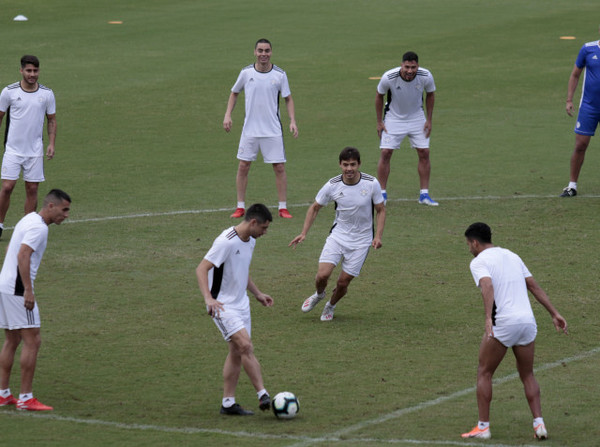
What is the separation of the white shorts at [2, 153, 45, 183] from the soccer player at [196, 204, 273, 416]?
270 inches

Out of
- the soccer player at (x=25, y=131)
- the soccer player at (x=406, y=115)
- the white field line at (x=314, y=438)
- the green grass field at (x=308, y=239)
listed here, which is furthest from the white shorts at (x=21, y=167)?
the white field line at (x=314, y=438)

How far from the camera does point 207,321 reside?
1239 cm

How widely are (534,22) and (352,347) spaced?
26214mm

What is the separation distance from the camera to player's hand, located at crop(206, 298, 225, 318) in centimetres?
930

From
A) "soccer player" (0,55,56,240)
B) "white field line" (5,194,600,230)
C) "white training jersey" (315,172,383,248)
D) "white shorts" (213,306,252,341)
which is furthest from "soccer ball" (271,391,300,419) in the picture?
"white field line" (5,194,600,230)

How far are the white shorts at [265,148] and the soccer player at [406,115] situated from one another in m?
1.73

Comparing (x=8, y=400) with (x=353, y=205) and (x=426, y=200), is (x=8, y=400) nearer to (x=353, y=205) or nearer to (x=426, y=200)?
(x=353, y=205)

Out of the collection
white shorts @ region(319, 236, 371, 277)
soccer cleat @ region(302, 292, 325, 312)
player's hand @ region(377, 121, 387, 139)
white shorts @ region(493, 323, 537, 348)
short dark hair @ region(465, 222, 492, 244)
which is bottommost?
soccer cleat @ region(302, 292, 325, 312)

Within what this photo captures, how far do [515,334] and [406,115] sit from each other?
9.20m

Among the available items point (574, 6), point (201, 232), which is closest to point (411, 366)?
point (201, 232)

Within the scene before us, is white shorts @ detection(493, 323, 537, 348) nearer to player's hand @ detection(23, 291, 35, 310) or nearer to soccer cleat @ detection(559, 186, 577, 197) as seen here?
player's hand @ detection(23, 291, 35, 310)

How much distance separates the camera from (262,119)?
16.8m

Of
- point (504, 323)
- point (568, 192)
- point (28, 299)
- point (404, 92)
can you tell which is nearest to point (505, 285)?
point (504, 323)

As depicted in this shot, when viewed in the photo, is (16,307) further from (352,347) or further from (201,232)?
(201,232)
